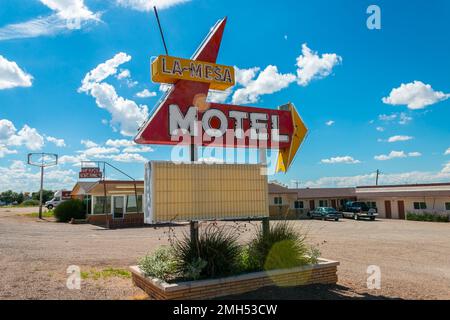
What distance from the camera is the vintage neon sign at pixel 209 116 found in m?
9.12

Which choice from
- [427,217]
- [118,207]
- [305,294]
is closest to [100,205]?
[118,207]

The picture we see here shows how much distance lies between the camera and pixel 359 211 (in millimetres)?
39469

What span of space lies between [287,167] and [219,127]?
103 inches

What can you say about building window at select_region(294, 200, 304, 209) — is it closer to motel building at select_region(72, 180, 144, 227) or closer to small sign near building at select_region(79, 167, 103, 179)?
motel building at select_region(72, 180, 144, 227)

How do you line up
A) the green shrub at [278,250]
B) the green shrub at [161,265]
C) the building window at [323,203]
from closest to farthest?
the green shrub at [161,265] < the green shrub at [278,250] < the building window at [323,203]

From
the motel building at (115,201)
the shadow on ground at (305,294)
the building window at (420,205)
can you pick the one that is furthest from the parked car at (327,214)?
the shadow on ground at (305,294)

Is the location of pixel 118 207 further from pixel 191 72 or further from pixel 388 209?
pixel 388 209

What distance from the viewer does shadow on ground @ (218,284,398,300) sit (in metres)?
7.95

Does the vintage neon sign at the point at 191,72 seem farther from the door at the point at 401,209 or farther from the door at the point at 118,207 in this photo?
the door at the point at 401,209

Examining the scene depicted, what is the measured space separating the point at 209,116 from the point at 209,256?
3730mm

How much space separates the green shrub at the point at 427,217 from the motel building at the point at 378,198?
0.65 m
